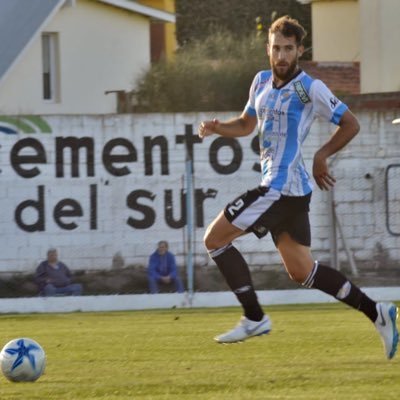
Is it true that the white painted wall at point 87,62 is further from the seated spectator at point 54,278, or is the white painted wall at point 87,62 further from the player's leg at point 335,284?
the player's leg at point 335,284

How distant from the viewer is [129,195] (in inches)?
746

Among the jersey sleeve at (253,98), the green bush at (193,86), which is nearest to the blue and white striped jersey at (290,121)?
the jersey sleeve at (253,98)

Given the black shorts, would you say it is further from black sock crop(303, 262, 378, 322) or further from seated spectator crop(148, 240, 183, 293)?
seated spectator crop(148, 240, 183, 293)

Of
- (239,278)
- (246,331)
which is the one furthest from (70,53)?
(246,331)

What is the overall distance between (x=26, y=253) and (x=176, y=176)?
2192 millimetres

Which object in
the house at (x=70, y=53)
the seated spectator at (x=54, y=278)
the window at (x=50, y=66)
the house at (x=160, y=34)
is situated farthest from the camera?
the house at (x=160, y=34)

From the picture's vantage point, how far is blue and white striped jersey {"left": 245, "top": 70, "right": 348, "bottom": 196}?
902cm

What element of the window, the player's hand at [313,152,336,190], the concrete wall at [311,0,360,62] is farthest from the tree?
the player's hand at [313,152,336,190]

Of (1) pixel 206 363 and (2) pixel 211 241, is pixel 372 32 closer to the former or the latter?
(2) pixel 211 241

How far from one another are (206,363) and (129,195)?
33.1 feet

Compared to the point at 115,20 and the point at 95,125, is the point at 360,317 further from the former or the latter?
the point at 115,20

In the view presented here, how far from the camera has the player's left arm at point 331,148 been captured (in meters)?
8.82

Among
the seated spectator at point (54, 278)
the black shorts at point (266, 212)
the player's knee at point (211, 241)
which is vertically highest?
the black shorts at point (266, 212)

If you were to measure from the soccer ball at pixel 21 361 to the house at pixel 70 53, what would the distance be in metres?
21.8
